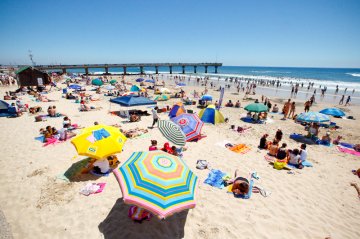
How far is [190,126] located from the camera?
28.3 feet

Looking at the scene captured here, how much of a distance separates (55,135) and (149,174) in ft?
27.1

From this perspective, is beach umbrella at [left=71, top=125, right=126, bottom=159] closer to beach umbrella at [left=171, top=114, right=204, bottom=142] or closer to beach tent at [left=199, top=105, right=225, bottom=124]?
beach umbrella at [left=171, top=114, right=204, bottom=142]

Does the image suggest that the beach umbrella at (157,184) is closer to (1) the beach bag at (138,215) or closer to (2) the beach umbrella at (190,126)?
(1) the beach bag at (138,215)

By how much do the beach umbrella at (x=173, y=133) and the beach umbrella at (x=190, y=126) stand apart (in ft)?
4.24

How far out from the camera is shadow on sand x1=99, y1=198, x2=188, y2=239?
4.37 metres

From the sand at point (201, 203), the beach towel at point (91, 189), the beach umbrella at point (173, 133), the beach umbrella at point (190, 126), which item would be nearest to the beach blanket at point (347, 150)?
the sand at point (201, 203)

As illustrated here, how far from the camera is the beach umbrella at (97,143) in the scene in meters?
5.61

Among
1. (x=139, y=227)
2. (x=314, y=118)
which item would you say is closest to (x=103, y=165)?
(x=139, y=227)

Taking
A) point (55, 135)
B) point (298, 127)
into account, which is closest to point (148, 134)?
point (55, 135)

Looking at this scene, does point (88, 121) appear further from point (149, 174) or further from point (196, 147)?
point (149, 174)

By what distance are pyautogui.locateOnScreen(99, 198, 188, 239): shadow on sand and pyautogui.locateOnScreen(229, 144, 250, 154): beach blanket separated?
15.8 ft

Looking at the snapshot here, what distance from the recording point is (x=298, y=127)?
13.2 m

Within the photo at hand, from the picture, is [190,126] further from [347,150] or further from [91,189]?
[347,150]

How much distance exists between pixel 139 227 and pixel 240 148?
617 centimetres
